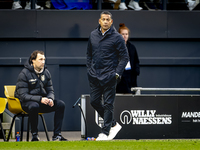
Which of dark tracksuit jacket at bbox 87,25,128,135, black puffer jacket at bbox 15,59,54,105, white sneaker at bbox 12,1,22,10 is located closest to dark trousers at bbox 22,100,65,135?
black puffer jacket at bbox 15,59,54,105

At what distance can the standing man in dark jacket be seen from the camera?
261 inches

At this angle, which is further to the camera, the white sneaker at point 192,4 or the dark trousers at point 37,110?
the white sneaker at point 192,4

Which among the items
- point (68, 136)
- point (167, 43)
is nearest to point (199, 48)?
point (167, 43)

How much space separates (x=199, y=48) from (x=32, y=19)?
4.06m

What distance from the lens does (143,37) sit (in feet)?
33.2

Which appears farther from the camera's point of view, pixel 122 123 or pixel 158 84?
pixel 158 84

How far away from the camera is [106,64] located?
260 inches

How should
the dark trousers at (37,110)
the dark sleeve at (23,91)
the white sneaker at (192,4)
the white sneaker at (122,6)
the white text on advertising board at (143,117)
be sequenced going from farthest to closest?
the white sneaker at (192,4) → the white sneaker at (122,6) → the white text on advertising board at (143,117) → the dark sleeve at (23,91) → the dark trousers at (37,110)

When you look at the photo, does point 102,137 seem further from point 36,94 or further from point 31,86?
point 31,86

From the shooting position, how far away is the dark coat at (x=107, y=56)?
6613 millimetres

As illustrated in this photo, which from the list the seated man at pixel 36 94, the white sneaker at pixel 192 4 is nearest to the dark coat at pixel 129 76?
the seated man at pixel 36 94

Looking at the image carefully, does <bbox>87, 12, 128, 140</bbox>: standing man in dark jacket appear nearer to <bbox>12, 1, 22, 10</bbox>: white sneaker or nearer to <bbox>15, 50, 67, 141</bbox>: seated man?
<bbox>15, 50, 67, 141</bbox>: seated man

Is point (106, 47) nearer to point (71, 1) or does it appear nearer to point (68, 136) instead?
point (68, 136)

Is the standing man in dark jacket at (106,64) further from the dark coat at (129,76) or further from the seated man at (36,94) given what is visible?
the dark coat at (129,76)
